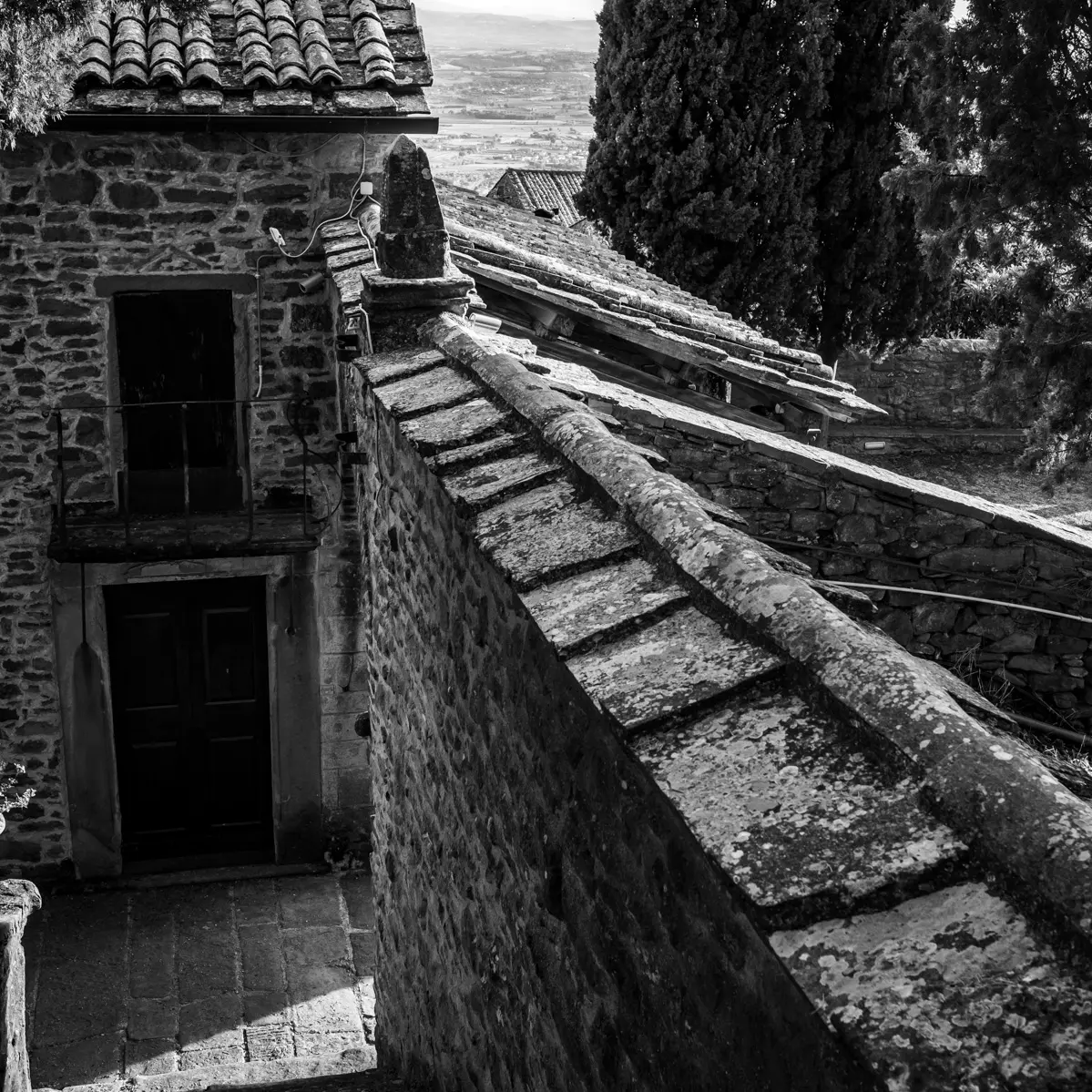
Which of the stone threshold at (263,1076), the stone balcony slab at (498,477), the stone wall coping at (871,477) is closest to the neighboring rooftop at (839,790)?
the stone balcony slab at (498,477)

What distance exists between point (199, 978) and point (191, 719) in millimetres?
1797

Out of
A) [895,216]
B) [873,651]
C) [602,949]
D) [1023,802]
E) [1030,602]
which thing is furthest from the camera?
[895,216]

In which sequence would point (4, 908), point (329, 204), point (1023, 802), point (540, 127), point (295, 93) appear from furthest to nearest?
point (540, 127)
point (329, 204)
point (295, 93)
point (4, 908)
point (1023, 802)

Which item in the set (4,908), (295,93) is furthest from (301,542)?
(4,908)

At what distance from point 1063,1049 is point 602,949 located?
125 centimetres

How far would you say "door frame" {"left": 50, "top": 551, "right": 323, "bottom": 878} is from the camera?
8.19m

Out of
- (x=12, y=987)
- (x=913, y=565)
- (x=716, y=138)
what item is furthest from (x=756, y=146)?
(x=12, y=987)

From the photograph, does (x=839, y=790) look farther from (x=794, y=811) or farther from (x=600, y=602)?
(x=600, y=602)

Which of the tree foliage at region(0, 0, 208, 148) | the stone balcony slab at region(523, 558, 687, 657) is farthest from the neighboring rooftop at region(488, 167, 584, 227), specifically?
the stone balcony slab at region(523, 558, 687, 657)

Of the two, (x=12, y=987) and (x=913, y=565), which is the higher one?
(x=913, y=565)

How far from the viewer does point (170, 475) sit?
8.20m

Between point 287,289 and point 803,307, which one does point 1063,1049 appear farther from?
point 803,307

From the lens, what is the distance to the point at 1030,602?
4.46 metres

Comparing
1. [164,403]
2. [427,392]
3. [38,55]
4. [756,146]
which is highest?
[38,55]
